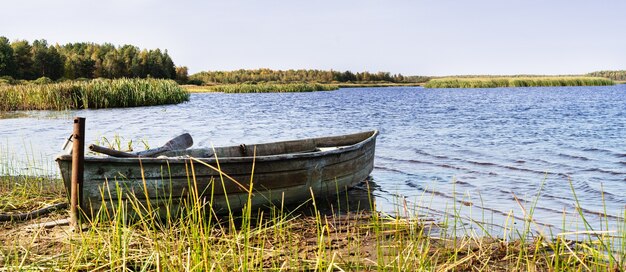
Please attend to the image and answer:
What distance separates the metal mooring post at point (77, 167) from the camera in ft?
17.4

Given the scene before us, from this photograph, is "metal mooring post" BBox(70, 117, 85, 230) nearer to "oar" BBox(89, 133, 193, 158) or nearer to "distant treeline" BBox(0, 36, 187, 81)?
"oar" BBox(89, 133, 193, 158)

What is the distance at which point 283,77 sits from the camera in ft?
337

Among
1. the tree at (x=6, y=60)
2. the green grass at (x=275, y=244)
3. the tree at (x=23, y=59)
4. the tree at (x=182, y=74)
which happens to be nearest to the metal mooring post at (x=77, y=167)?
the green grass at (x=275, y=244)

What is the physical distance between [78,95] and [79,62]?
42528 millimetres

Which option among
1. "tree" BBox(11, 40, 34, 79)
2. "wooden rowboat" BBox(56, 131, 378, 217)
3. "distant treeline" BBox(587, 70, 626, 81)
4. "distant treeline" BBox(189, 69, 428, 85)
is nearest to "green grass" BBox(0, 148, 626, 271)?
"wooden rowboat" BBox(56, 131, 378, 217)

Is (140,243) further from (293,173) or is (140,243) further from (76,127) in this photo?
(293,173)

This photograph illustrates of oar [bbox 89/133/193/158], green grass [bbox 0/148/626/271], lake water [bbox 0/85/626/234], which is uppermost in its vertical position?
oar [bbox 89/133/193/158]

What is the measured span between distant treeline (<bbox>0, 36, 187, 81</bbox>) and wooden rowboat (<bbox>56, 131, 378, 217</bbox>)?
50.5m

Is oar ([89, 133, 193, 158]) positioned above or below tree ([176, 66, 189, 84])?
below

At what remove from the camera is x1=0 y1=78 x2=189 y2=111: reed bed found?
26406mm

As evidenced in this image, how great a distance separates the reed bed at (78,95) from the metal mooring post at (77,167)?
22218 mm

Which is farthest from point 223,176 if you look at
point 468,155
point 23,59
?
point 23,59

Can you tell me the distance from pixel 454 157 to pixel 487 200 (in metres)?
4.58

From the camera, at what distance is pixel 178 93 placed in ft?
119
